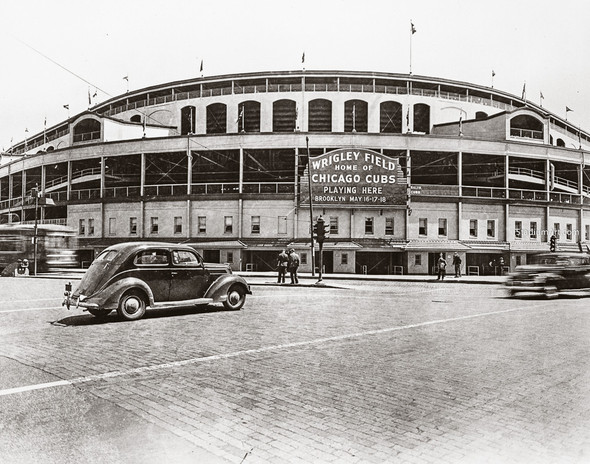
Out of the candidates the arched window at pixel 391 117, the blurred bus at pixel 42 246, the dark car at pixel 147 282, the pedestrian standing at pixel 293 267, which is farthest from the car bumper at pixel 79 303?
the arched window at pixel 391 117

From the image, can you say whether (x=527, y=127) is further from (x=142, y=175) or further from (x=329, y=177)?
(x=142, y=175)

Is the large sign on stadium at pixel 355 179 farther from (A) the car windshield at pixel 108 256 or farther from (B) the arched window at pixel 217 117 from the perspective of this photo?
(A) the car windshield at pixel 108 256

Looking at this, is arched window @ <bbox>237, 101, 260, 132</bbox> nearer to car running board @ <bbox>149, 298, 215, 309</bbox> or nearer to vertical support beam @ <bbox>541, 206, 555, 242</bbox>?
vertical support beam @ <bbox>541, 206, 555, 242</bbox>

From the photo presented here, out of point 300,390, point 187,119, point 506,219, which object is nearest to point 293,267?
point 300,390

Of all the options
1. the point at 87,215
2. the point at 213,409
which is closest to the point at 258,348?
the point at 213,409

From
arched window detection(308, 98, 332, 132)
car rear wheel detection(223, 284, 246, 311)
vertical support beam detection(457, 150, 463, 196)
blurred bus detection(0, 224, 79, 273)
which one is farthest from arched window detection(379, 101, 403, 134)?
car rear wheel detection(223, 284, 246, 311)
